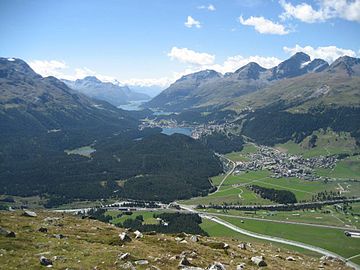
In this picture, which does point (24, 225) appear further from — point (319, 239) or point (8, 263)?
Answer: point (319, 239)

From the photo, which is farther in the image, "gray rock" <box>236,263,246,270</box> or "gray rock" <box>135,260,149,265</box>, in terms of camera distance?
"gray rock" <box>236,263,246,270</box>

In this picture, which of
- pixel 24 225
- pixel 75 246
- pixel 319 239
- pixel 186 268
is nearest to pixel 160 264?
pixel 186 268

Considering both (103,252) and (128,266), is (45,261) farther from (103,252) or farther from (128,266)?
(128,266)

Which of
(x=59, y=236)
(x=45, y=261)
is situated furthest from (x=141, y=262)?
(x=59, y=236)

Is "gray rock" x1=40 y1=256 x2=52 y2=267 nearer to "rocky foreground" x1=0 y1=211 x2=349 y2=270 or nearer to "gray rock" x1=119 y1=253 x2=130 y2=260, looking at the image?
"rocky foreground" x1=0 y1=211 x2=349 y2=270

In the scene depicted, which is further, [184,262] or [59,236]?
[59,236]

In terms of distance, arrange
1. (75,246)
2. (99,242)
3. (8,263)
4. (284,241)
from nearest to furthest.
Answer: (8,263) → (75,246) → (99,242) → (284,241)

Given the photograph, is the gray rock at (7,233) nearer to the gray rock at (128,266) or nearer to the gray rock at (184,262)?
the gray rock at (128,266)

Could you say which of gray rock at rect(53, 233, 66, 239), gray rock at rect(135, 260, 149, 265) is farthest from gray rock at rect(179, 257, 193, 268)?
gray rock at rect(53, 233, 66, 239)
